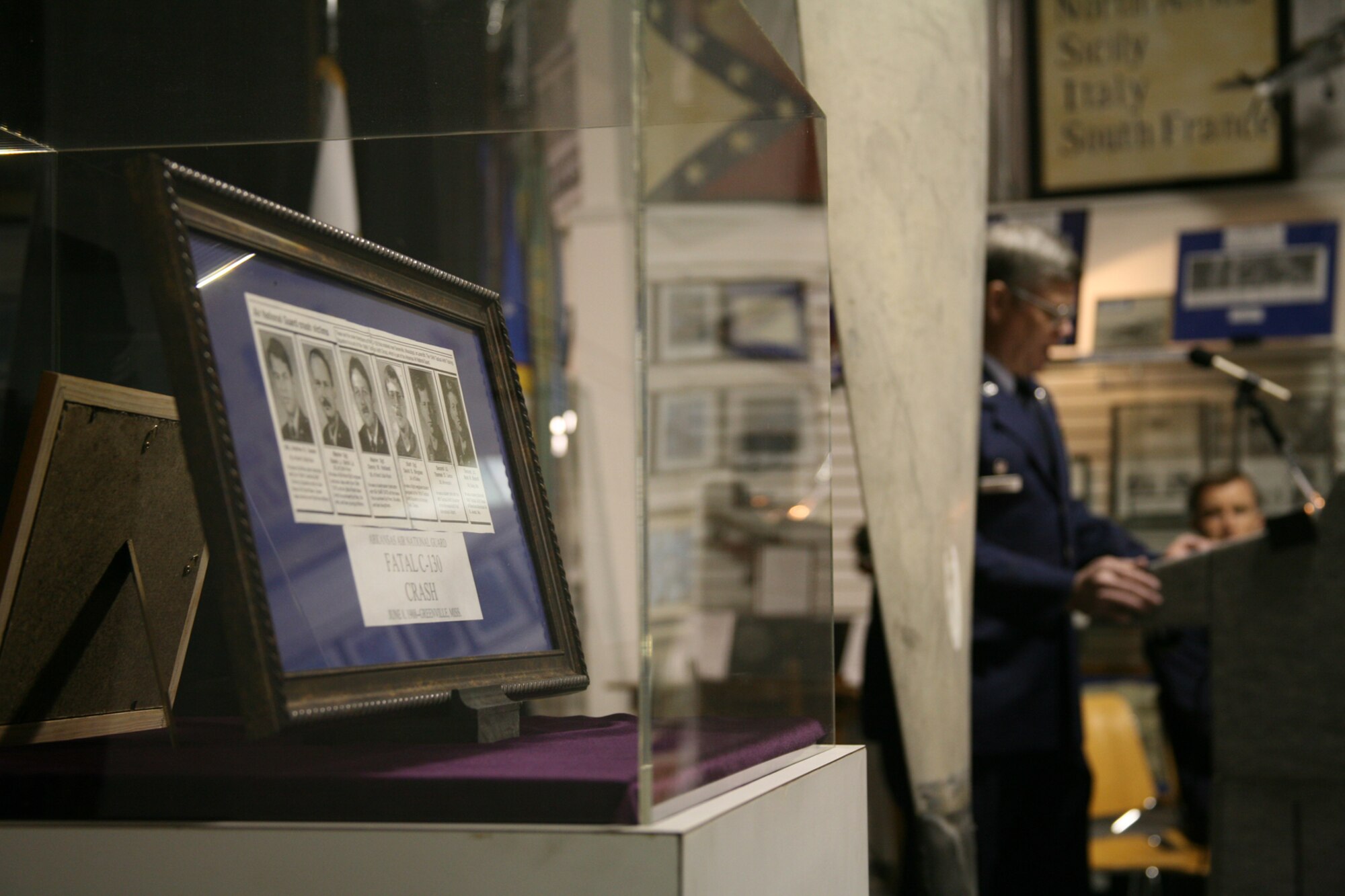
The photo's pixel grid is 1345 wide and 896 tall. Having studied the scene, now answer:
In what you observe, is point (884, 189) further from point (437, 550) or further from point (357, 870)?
point (357, 870)

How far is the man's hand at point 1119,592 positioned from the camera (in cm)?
233

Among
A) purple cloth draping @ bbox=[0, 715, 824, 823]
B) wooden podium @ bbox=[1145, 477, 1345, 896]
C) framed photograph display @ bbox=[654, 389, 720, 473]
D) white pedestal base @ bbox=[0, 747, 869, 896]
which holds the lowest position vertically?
wooden podium @ bbox=[1145, 477, 1345, 896]

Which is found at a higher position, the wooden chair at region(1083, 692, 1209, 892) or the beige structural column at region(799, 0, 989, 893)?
the beige structural column at region(799, 0, 989, 893)

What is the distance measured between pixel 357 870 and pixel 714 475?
1.15 ft

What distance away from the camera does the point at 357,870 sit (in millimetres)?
636

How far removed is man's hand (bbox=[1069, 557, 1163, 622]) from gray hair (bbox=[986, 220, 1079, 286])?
71 centimetres

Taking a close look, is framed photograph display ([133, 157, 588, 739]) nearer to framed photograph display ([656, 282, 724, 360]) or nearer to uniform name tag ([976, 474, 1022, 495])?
framed photograph display ([656, 282, 724, 360])

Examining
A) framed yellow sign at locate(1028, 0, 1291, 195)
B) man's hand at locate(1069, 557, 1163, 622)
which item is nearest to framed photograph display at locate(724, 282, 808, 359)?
man's hand at locate(1069, 557, 1163, 622)

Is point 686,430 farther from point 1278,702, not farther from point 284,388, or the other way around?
point 1278,702

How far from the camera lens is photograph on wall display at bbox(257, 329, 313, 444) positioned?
70 cm

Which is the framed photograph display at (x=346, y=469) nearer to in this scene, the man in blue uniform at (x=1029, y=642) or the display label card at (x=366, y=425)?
the display label card at (x=366, y=425)

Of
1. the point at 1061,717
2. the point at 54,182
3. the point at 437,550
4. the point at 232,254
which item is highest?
the point at 54,182

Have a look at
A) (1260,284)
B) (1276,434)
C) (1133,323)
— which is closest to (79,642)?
(1276,434)

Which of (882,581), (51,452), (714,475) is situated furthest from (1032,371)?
(51,452)
